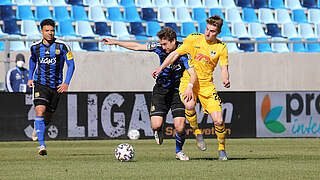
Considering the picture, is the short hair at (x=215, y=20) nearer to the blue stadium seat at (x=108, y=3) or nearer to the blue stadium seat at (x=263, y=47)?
the blue stadium seat at (x=263, y=47)

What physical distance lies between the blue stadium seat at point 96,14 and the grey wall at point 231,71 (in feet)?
8.84

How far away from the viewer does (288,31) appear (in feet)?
78.9

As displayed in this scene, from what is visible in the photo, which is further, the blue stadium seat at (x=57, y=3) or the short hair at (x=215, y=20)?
the blue stadium seat at (x=57, y=3)

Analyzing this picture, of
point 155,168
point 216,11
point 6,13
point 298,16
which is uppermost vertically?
point 216,11

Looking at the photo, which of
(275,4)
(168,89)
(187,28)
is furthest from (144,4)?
(168,89)

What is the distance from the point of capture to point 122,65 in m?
19.8

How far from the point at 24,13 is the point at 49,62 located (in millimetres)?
10447

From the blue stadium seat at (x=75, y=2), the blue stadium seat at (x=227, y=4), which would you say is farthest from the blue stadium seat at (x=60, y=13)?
the blue stadium seat at (x=227, y=4)

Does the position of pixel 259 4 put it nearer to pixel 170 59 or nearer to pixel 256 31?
pixel 256 31

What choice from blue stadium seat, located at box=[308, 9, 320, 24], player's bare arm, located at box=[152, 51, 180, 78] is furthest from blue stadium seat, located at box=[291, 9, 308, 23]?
player's bare arm, located at box=[152, 51, 180, 78]

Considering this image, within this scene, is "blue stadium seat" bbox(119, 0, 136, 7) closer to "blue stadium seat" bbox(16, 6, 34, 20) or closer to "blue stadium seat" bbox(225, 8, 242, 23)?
"blue stadium seat" bbox(16, 6, 34, 20)

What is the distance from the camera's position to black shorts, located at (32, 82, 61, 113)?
1117 cm

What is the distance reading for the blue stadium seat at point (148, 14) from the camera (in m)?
22.9

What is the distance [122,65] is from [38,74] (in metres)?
8.56
